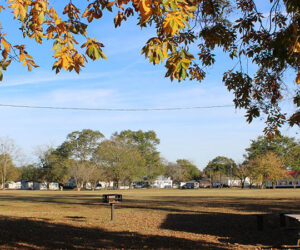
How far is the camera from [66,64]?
4.21 m

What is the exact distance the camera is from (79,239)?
350 inches

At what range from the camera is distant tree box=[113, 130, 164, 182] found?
88312 millimetres

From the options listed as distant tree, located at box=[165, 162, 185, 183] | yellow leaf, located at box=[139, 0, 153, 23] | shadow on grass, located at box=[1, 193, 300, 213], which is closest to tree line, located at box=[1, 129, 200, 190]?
distant tree, located at box=[165, 162, 185, 183]

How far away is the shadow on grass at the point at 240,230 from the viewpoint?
867cm

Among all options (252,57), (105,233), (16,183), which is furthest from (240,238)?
(16,183)

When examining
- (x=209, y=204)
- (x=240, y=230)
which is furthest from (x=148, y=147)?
(x=240, y=230)

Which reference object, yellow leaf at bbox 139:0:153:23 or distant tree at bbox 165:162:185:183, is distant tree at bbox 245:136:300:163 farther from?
yellow leaf at bbox 139:0:153:23

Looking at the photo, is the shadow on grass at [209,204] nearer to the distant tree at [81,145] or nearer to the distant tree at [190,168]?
the distant tree at [81,145]

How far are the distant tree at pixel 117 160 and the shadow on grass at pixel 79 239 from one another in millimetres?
60374

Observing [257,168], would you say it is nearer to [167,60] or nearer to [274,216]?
[274,216]

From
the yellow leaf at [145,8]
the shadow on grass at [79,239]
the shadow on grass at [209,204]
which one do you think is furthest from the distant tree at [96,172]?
the yellow leaf at [145,8]

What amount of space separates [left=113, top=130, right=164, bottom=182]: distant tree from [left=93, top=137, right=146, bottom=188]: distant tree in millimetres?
13563

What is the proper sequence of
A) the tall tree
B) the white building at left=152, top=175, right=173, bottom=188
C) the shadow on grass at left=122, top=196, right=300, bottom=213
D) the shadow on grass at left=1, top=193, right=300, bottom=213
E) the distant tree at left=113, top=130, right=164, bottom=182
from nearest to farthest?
the shadow on grass at left=122, top=196, right=300, bottom=213 < the shadow on grass at left=1, top=193, right=300, bottom=213 < the distant tree at left=113, top=130, right=164, bottom=182 < the tall tree < the white building at left=152, top=175, right=173, bottom=188

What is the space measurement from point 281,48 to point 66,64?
15.2ft
